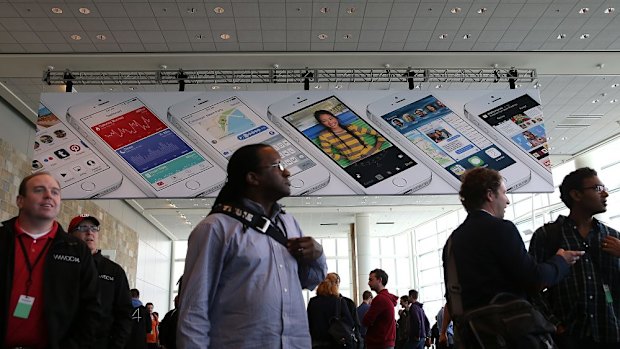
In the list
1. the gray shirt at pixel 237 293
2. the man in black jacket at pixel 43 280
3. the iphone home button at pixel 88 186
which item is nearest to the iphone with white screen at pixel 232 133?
the iphone home button at pixel 88 186

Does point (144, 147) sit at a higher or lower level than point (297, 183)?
higher

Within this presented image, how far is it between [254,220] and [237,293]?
0.94ft

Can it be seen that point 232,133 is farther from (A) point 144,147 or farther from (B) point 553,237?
(B) point 553,237

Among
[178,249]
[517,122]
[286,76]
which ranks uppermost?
[286,76]

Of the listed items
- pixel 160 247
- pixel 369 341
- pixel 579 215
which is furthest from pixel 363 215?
pixel 579 215

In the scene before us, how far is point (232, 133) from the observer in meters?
9.70

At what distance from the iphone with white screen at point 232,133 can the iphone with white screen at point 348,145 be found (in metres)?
0.22

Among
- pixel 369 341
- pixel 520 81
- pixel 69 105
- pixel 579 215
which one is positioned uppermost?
pixel 520 81

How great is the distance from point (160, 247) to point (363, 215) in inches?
429

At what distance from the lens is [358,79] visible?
37.4 ft

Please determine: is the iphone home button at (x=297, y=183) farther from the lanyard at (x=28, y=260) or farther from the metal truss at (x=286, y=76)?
the lanyard at (x=28, y=260)

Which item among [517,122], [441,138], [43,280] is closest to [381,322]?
[441,138]

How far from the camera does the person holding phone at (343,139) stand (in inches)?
375

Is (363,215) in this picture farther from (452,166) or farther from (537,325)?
(537,325)
